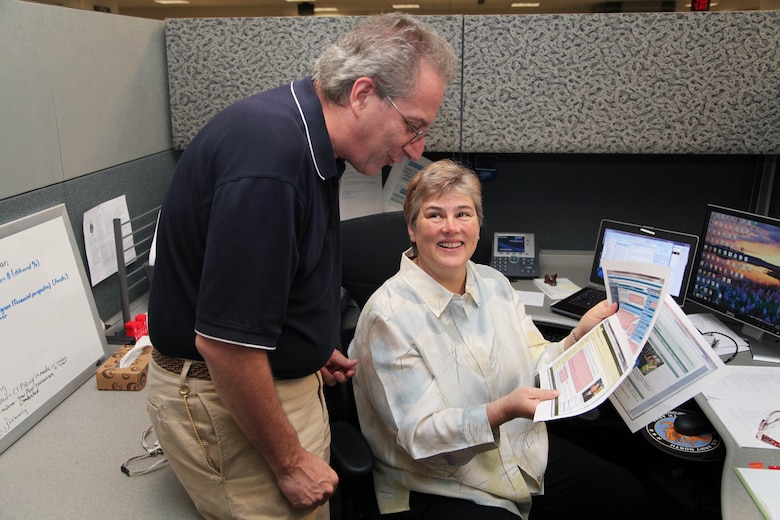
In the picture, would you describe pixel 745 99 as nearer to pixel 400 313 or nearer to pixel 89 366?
pixel 400 313

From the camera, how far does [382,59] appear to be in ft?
2.53

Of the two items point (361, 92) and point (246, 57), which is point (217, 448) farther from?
point (246, 57)

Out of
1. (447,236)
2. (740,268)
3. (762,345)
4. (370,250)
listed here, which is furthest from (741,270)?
(370,250)

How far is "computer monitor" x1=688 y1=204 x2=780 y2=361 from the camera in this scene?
4.60 ft

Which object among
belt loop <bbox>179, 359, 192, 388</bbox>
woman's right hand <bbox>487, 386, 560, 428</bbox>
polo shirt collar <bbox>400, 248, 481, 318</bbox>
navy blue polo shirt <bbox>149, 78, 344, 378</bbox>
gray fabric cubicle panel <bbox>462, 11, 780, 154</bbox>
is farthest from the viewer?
gray fabric cubicle panel <bbox>462, 11, 780, 154</bbox>

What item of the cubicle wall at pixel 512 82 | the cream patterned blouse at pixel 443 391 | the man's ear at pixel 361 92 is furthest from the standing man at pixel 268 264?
the cubicle wall at pixel 512 82

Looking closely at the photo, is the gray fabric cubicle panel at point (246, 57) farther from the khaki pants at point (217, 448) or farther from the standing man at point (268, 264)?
the khaki pants at point (217, 448)

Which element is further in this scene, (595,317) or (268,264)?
(595,317)

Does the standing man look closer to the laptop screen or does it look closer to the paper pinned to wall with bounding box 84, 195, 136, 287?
the paper pinned to wall with bounding box 84, 195, 136, 287

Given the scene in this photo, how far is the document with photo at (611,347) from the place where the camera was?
33.7 inches

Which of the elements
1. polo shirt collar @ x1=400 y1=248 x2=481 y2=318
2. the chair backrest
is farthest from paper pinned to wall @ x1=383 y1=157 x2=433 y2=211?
polo shirt collar @ x1=400 y1=248 x2=481 y2=318

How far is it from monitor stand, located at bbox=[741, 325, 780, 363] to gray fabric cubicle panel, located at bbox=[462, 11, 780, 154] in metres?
0.45

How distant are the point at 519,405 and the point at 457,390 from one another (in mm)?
174

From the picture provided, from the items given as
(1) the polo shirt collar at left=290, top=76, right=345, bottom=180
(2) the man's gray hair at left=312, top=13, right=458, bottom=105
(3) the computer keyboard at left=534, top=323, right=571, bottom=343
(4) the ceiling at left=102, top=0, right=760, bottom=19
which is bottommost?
(3) the computer keyboard at left=534, top=323, right=571, bottom=343
